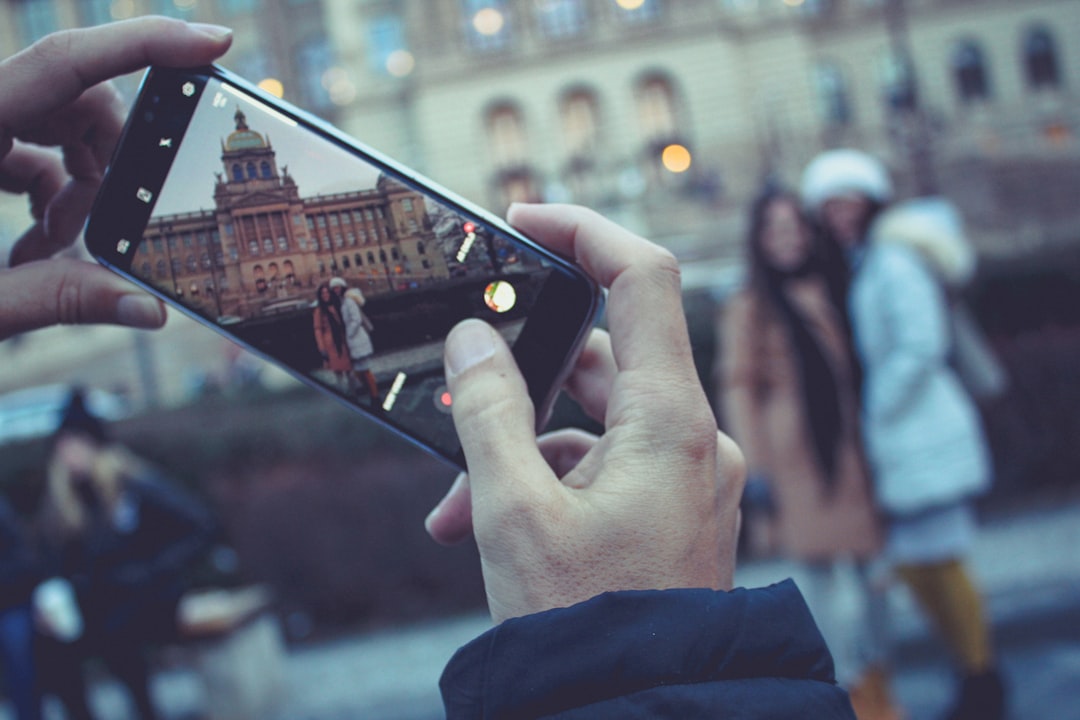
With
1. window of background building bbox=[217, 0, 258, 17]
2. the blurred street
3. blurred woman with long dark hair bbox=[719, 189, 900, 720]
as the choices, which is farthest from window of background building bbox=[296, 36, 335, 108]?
blurred woman with long dark hair bbox=[719, 189, 900, 720]

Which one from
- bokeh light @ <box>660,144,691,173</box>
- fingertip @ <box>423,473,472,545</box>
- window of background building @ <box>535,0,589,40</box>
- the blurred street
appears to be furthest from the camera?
window of background building @ <box>535,0,589,40</box>

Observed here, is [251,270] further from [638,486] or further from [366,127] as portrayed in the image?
[366,127]

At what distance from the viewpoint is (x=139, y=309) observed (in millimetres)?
1438

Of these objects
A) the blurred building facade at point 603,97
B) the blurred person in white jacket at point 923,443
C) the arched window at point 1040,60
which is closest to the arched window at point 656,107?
the blurred building facade at point 603,97

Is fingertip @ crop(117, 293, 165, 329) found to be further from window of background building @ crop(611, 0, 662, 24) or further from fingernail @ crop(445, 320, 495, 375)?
window of background building @ crop(611, 0, 662, 24)

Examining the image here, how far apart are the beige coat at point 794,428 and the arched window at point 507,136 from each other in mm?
31839

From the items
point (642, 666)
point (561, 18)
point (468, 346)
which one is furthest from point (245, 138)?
point (561, 18)

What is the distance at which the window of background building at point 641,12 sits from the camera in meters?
33.9

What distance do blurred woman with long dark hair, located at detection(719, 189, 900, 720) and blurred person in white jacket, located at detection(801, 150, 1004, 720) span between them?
4.1 inches

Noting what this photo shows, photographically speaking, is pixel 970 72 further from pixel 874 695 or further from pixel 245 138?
pixel 245 138

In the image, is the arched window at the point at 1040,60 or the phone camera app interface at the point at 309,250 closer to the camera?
the phone camera app interface at the point at 309,250

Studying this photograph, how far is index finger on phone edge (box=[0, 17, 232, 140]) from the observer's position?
1.30m

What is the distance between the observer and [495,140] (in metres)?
35.7

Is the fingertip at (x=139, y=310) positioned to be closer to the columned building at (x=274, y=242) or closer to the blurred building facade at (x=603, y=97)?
the columned building at (x=274, y=242)
